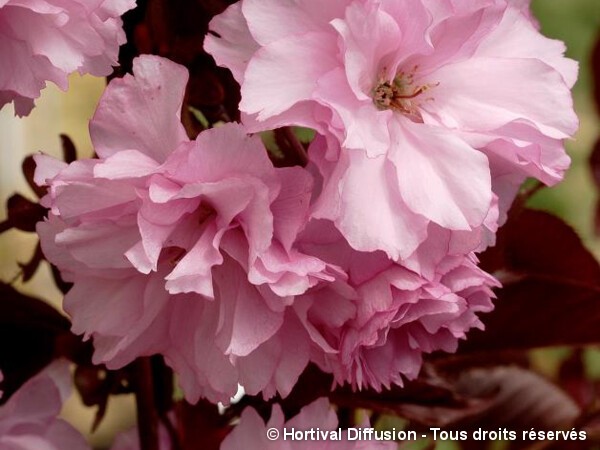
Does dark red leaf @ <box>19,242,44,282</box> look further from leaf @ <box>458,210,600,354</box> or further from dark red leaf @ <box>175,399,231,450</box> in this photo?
leaf @ <box>458,210,600,354</box>

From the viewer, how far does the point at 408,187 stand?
0.35 meters

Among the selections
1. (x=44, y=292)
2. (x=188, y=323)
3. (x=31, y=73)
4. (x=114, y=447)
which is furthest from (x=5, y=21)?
(x=44, y=292)

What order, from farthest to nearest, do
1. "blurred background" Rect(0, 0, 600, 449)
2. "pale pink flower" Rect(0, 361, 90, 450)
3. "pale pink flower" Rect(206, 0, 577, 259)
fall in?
1. "blurred background" Rect(0, 0, 600, 449)
2. "pale pink flower" Rect(0, 361, 90, 450)
3. "pale pink flower" Rect(206, 0, 577, 259)

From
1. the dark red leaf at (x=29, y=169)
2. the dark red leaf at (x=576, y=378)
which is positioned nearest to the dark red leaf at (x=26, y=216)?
the dark red leaf at (x=29, y=169)

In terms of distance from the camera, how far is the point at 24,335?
21.1 inches

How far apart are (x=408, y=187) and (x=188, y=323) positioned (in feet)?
0.35

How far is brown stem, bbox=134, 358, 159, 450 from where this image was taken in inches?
18.7

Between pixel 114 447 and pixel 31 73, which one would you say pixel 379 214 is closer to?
pixel 31 73

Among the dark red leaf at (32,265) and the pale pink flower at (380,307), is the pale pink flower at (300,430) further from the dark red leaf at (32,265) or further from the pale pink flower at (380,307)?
the dark red leaf at (32,265)

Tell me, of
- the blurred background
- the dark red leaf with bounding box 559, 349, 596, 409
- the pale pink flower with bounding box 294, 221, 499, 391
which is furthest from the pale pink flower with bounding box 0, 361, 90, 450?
the blurred background

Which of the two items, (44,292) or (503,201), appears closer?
(503,201)

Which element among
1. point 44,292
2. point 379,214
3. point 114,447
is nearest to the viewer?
point 379,214

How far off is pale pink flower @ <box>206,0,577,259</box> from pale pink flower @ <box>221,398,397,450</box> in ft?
0.35

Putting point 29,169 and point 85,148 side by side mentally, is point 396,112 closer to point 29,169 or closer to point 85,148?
point 29,169
